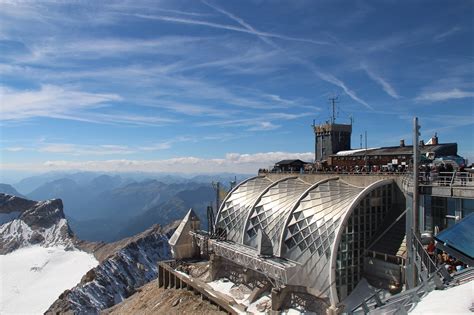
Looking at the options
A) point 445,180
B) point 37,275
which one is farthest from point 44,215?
point 445,180

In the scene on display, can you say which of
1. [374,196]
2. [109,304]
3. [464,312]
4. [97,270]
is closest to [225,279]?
[374,196]

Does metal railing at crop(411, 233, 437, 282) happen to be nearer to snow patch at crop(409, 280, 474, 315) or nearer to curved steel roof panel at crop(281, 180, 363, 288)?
snow patch at crop(409, 280, 474, 315)

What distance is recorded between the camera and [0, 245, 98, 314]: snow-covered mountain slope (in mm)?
123369

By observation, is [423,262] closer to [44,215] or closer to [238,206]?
[238,206]

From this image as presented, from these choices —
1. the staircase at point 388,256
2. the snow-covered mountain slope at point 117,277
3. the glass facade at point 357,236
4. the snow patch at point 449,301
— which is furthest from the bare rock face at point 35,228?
the snow patch at point 449,301

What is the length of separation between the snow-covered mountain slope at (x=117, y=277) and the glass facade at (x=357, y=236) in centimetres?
7722

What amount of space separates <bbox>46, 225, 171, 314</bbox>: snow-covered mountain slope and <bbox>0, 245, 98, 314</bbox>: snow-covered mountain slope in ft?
79.8

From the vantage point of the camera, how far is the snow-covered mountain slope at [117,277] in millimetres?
91312

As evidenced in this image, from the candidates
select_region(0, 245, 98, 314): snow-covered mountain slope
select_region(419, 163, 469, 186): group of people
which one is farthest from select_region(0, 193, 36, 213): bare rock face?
select_region(419, 163, 469, 186): group of people

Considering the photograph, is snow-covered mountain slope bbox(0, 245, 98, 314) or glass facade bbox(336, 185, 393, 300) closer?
glass facade bbox(336, 185, 393, 300)

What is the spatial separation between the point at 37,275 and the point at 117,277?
58.8 meters

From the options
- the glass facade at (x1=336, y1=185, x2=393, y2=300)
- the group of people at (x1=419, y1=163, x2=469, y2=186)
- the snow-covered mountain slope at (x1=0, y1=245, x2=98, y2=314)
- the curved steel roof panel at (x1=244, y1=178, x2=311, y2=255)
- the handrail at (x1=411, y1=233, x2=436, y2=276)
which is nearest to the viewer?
the handrail at (x1=411, y1=233, x2=436, y2=276)

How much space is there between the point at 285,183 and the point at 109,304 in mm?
70857

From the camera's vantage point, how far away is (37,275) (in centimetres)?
14450
